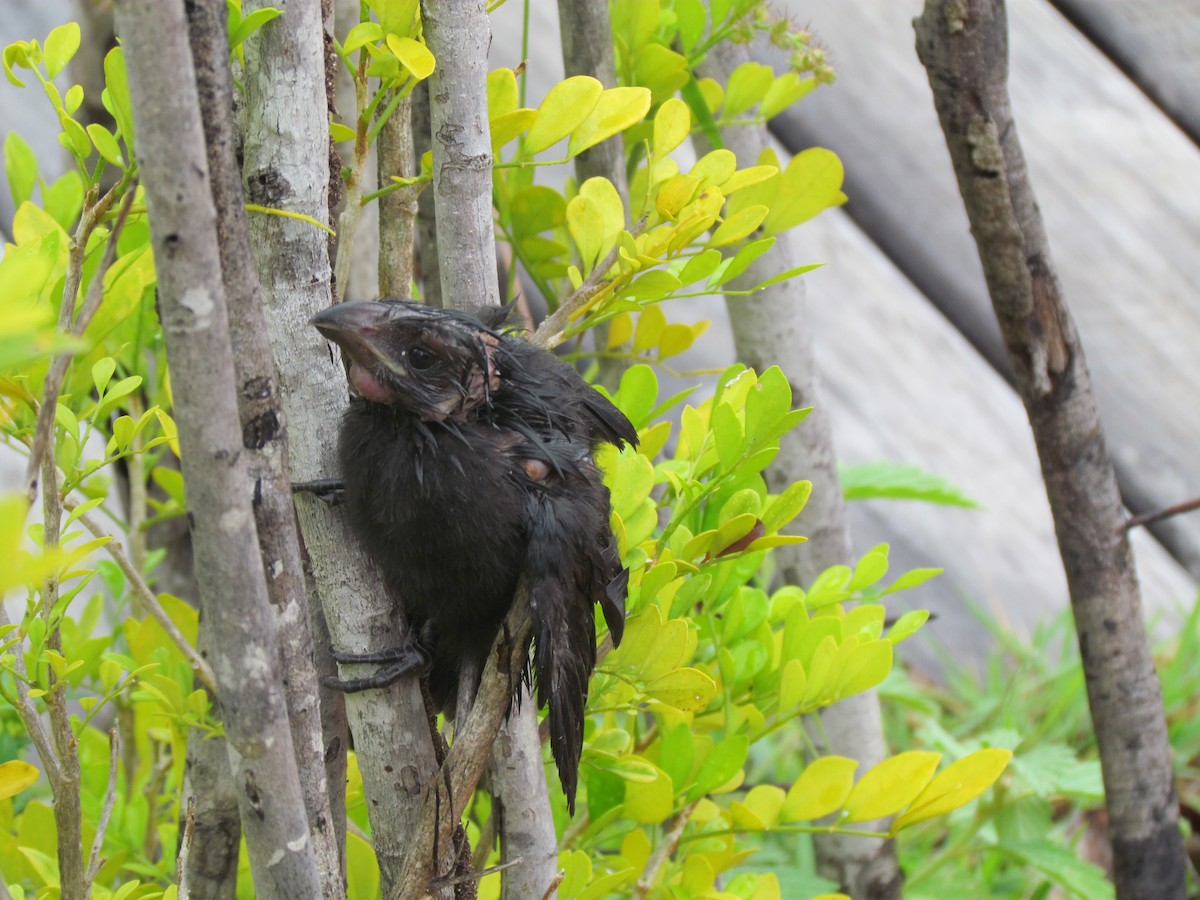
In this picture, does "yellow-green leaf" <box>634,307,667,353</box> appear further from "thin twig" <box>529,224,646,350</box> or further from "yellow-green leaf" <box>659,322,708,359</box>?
"thin twig" <box>529,224,646,350</box>

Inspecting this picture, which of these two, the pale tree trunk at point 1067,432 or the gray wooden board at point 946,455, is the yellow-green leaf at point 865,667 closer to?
the pale tree trunk at point 1067,432

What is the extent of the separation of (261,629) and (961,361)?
2.50 metres

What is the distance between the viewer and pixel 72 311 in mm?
852

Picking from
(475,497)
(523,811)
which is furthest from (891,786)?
(475,497)

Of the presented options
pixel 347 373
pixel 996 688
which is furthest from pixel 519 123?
pixel 996 688

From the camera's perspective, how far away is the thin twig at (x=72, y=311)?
628 millimetres

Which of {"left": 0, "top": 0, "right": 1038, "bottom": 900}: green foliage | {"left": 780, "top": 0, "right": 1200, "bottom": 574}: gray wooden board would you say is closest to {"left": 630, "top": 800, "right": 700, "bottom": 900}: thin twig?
{"left": 0, "top": 0, "right": 1038, "bottom": 900}: green foliage

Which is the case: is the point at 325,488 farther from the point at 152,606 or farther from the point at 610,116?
the point at 610,116

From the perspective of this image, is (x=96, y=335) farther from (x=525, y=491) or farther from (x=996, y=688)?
(x=996, y=688)

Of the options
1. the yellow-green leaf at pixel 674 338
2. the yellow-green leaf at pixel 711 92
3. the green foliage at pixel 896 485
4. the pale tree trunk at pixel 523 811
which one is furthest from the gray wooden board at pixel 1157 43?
the pale tree trunk at pixel 523 811

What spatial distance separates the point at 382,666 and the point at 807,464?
83cm

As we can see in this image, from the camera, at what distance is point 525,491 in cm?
101

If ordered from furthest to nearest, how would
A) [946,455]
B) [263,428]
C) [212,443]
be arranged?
[946,455] → [263,428] → [212,443]

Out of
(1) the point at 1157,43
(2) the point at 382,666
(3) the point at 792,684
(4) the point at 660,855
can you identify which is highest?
(1) the point at 1157,43
